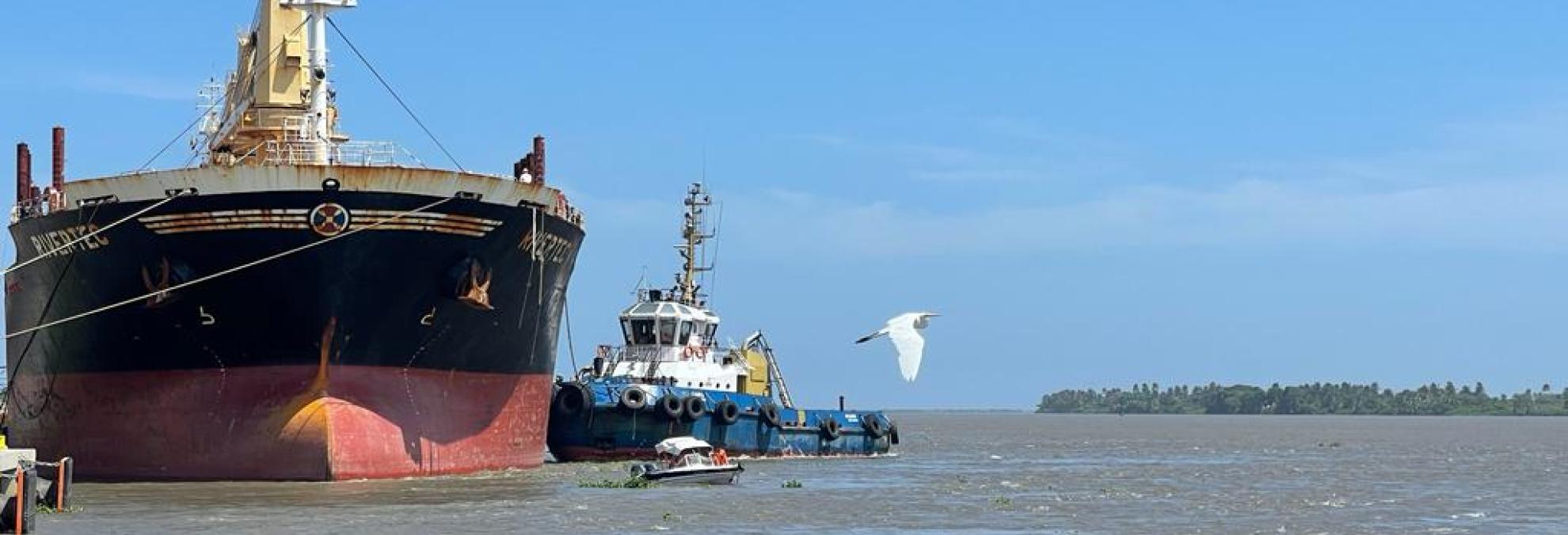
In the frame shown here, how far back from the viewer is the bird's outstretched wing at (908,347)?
35.3 metres

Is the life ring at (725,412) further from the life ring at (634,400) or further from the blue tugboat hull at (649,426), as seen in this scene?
the life ring at (634,400)

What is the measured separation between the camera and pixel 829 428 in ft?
167

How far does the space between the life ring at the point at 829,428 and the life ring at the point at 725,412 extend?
455 cm

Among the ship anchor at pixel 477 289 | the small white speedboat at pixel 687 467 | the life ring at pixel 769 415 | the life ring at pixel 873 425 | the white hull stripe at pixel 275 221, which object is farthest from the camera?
the life ring at pixel 873 425

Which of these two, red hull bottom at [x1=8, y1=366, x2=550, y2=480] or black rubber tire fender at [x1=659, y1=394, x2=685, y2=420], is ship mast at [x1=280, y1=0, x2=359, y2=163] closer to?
red hull bottom at [x1=8, y1=366, x2=550, y2=480]

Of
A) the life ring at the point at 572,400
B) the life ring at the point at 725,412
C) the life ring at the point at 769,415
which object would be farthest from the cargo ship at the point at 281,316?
the life ring at the point at 769,415

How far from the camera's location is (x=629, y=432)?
44000 millimetres

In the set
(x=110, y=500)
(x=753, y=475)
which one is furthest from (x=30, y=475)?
(x=753, y=475)

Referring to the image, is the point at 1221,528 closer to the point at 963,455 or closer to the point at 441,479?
the point at 441,479

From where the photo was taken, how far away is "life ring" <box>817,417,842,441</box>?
50.7m

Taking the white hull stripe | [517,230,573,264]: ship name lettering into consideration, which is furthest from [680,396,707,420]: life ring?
the white hull stripe

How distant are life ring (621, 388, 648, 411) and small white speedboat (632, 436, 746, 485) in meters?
6.61

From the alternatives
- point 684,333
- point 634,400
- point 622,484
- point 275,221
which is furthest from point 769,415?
point 275,221

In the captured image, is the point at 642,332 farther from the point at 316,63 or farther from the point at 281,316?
the point at 281,316
